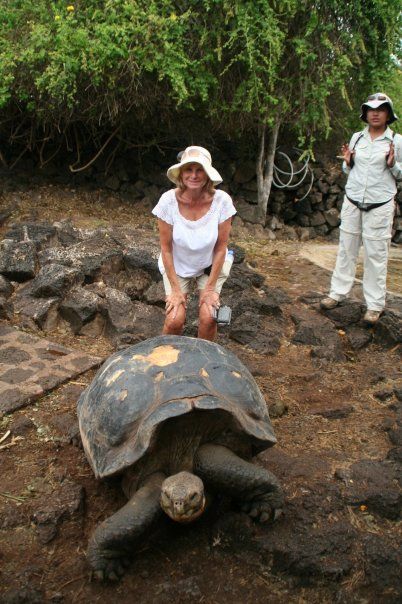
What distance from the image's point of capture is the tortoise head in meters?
1.82

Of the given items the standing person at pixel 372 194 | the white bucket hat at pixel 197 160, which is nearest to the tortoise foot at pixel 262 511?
the white bucket hat at pixel 197 160

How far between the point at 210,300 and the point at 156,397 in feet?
3.46

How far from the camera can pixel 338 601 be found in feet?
6.23

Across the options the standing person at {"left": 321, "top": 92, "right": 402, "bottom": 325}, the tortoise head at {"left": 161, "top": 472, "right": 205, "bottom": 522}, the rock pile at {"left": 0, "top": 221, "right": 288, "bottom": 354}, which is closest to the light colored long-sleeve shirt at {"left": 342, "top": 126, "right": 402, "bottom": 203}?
the standing person at {"left": 321, "top": 92, "right": 402, "bottom": 325}

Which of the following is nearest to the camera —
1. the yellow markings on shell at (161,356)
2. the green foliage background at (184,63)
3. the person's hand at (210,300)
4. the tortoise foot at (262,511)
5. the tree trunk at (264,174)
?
the tortoise foot at (262,511)

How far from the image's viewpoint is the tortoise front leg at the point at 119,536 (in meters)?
1.88

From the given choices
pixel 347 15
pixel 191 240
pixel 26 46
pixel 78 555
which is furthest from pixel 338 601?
pixel 347 15

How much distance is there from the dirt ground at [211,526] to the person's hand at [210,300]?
628 mm

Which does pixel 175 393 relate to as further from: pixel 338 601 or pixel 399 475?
pixel 399 475

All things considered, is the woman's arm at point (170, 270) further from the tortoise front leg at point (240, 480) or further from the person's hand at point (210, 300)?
the tortoise front leg at point (240, 480)

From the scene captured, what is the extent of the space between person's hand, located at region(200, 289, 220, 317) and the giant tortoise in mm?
680

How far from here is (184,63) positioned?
6094 millimetres

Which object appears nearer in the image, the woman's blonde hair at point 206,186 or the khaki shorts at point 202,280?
the woman's blonde hair at point 206,186

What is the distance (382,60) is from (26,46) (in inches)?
170
